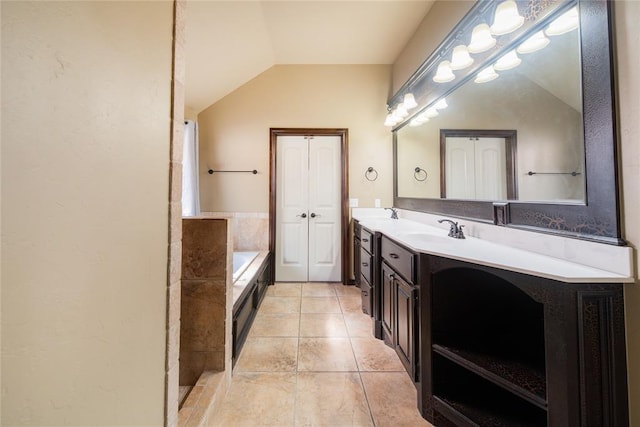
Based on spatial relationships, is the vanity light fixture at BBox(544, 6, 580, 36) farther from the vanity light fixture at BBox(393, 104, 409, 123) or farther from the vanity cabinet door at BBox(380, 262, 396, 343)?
the vanity light fixture at BBox(393, 104, 409, 123)

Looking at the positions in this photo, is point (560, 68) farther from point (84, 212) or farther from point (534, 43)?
point (84, 212)

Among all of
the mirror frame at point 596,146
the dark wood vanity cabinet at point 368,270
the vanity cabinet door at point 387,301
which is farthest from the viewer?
the dark wood vanity cabinet at point 368,270

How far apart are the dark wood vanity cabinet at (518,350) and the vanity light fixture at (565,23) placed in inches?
43.3

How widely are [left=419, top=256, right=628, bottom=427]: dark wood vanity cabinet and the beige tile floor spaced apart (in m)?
0.27

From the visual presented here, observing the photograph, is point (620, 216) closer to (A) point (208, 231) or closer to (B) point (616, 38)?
(B) point (616, 38)

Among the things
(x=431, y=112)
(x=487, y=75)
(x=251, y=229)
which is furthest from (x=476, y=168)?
(x=251, y=229)

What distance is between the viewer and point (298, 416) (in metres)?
1.40

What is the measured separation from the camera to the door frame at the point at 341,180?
11.5 feet

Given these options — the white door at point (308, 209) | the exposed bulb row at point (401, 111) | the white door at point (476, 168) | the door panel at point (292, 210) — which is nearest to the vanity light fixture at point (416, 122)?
the exposed bulb row at point (401, 111)

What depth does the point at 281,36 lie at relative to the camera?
2926mm

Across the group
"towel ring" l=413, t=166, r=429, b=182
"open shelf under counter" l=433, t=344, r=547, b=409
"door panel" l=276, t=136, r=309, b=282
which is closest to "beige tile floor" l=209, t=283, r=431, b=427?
"open shelf under counter" l=433, t=344, r=547, b=409

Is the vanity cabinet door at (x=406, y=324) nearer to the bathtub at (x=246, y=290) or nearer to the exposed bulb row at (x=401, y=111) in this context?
the bathtub at (x=246, y=290)

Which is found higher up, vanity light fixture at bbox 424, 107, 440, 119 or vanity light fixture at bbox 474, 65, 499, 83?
vanity light fixture at bbox 424, 107, 440, 119

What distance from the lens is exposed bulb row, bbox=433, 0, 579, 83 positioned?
1206 millimetres
